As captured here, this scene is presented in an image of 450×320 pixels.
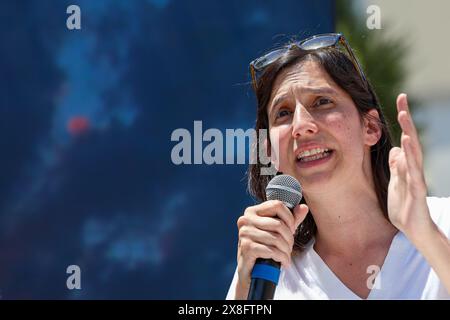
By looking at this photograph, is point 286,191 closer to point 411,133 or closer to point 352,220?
point 411,133

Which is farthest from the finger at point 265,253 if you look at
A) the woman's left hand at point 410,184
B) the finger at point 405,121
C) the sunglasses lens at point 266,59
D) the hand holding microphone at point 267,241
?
the sunglasses lens at point 266,59

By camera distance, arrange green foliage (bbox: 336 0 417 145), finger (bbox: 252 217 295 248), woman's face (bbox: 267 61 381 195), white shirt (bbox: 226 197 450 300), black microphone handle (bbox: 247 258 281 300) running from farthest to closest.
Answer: green foliage (bbox: 336 0 417 145) < woman's face (bbox: 267 61 381 195) < white shirt (bbox: 226 197 450 300) < finger (bbox: 252 217 295 248) < black microphone handle (bbox: 247 258 281 300)

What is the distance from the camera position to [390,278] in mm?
1802

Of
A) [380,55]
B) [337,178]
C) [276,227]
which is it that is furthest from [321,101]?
[380,55]

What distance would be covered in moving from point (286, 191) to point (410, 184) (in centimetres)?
29

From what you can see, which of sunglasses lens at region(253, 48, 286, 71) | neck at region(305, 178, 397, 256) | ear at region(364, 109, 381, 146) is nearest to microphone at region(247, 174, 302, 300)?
neck at region(305, 178, 397, 256)

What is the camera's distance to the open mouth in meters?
1.89

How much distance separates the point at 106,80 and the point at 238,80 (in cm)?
76

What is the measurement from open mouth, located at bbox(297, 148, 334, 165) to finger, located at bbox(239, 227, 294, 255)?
48 centimetres

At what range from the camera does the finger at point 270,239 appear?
1402 mm

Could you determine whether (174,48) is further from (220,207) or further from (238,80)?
(220,207)

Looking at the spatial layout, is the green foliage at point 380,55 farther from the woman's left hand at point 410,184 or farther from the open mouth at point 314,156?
the woman's left hand at point 410,184

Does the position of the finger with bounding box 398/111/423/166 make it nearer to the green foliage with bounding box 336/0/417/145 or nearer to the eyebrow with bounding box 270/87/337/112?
the eyebrow with bounding box 270/87/337/112

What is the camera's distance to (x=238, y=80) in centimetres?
374
